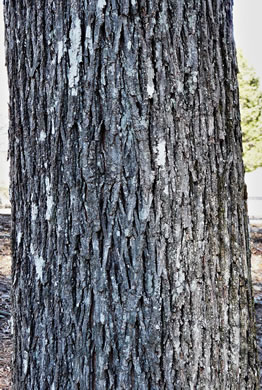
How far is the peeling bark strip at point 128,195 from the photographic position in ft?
4.65

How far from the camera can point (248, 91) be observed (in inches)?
610

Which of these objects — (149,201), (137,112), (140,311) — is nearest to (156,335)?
(140,311)

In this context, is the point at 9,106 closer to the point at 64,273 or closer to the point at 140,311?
the point at 64,273

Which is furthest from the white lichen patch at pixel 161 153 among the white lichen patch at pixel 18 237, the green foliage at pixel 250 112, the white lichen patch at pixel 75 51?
the green foliage at pixel 250 112

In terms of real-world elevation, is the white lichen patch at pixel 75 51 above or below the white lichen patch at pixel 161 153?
above

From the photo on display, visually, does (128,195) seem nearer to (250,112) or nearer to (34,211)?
(34,211)

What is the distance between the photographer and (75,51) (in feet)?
4.68

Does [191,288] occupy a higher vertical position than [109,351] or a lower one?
higher

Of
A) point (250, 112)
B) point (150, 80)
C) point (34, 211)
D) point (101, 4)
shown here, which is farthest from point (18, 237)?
point (250, 112)

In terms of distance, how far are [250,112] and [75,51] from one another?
590 inches

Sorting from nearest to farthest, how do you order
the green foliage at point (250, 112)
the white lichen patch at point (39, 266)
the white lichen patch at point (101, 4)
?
1. the white lichen patch at point (101, 4)
2. the white lichen patch at point (39, 266)
3. the green foliage at point (250, 112)

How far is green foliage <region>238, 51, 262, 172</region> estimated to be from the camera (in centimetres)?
1548

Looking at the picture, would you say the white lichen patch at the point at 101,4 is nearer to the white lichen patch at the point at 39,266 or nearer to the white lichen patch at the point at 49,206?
the white lichen patch at the point at 49,206

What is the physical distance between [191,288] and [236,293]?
0.20m
